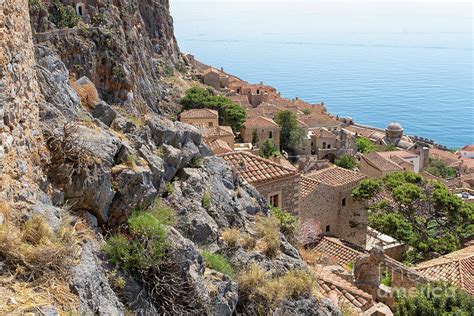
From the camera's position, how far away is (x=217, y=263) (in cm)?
769

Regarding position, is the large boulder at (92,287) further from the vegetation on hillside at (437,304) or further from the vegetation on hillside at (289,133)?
the vegetation on hillside at (289,133)

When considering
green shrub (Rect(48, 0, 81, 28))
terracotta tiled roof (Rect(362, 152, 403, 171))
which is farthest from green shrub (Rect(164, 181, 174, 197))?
terracotta tiled roof (Rect(362, 152, 403, 171))

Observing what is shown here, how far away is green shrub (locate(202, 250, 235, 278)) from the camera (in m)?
7.64

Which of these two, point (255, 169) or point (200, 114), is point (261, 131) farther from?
point (255, 169)

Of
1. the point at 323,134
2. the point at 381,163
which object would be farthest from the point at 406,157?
the point at 381,163

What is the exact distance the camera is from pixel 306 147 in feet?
179

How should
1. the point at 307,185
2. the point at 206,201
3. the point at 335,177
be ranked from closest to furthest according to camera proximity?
the point at 206,201
the point at 307,185
the point at 335,177

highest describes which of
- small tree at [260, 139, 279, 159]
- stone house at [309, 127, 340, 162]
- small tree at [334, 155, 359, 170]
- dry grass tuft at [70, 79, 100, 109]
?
dry grass tuft at [70, 79, 100, 109]

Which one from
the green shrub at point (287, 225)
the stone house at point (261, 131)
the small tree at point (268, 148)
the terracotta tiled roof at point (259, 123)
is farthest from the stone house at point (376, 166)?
the green shrub at point (287, 225)

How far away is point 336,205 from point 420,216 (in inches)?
229

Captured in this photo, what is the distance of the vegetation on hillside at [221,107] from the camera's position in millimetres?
47656

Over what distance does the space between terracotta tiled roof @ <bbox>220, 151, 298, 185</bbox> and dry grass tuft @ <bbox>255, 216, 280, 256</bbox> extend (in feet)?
14.5

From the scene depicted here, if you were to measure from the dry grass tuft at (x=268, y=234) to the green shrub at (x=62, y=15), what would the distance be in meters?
32.7

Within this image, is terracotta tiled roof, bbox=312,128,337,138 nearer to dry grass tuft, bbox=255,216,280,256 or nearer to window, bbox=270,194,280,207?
window, bbox=270,194,280,207
